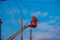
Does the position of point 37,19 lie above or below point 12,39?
above

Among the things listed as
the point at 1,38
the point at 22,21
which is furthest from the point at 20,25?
the point at 1,38

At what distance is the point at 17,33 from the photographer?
6.83m

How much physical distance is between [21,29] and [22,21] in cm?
24

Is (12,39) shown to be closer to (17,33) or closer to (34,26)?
(17,33)

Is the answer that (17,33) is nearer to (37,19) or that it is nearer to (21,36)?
(21,36)

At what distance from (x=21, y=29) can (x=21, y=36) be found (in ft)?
0.65

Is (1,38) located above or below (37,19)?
below

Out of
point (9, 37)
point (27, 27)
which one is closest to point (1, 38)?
point (9, 37)

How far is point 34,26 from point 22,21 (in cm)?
34

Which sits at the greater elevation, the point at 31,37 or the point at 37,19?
the point at 37,19

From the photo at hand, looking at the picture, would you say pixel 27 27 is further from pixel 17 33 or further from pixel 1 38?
pixel 1 38

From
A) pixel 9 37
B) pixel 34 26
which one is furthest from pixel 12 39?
pixel 34 26

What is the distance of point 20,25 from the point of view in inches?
273

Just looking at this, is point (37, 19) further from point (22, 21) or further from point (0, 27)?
point (0, 27)
